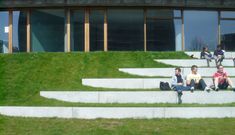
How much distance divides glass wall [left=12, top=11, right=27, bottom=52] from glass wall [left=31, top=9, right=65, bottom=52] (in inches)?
18.1

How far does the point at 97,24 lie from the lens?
29891 mm

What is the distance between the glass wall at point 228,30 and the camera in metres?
31.1

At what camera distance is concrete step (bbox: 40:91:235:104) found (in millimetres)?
17344

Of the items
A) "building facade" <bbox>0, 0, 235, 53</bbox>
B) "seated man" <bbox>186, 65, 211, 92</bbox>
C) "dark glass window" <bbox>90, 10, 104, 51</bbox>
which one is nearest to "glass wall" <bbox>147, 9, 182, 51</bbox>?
"building facade" <bbox>0, 0, 235, 53</bbox>

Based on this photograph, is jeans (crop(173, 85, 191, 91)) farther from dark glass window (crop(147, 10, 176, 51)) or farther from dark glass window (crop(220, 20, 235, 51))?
dark glass window (crop(220, 20, 235, 51))

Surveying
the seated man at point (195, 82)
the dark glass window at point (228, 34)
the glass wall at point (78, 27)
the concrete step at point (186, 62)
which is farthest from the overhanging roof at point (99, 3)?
the seated man at point (195, 82)

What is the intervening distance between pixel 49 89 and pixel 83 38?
11.2 m

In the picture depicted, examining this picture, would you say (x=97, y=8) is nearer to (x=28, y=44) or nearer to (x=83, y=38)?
(x=83, y=38)

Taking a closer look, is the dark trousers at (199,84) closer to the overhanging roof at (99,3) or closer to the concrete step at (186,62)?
the concrete step at (186,62)

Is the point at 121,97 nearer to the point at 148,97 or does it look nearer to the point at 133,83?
the point at 148,97

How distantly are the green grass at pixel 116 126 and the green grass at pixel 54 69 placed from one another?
6.32 ft

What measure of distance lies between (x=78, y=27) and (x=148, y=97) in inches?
529

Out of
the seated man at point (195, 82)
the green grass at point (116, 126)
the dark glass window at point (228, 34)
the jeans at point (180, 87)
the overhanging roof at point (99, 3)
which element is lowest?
the green grass at point (116, 126)

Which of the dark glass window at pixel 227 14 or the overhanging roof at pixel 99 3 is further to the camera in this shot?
the dark glass window at pixel 227 14
